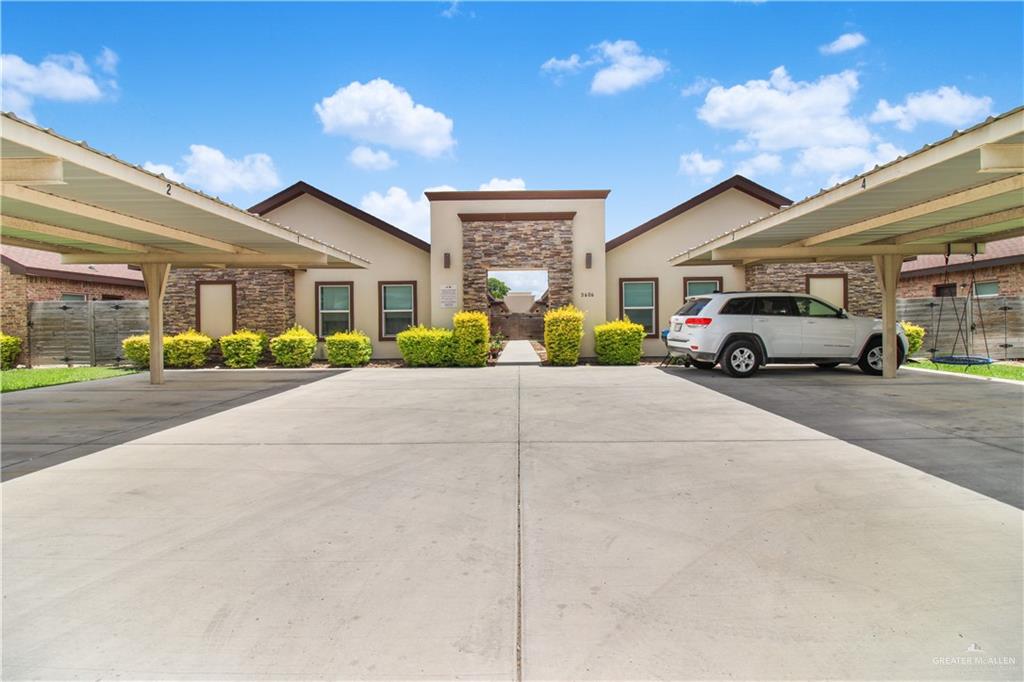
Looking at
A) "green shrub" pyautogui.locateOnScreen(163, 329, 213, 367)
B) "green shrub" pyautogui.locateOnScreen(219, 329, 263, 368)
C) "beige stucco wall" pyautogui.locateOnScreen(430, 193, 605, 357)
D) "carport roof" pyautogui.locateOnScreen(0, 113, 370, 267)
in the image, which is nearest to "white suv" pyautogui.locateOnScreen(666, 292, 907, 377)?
"beige stucco wall" pyautogui.locateOnScreen(430, 193, 605, 357)

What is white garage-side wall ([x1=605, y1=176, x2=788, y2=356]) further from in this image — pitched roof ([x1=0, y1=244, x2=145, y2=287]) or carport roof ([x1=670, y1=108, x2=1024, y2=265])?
pitched roof ([x1=0, y1=244, x2=145, y2=287])

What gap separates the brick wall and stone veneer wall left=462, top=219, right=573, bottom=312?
9662 mm

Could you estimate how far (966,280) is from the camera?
18750mm

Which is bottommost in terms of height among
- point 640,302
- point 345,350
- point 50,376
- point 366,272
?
point 50,376

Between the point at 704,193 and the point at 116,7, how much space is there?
1480cm

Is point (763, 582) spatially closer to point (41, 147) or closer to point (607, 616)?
point (607, 616)

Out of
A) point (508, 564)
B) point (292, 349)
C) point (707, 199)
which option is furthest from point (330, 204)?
point (508, 564)

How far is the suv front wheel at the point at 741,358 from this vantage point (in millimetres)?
11719

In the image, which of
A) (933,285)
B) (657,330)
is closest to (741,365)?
(657,330)

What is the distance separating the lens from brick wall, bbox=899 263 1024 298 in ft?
54.5

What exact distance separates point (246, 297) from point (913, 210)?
52.5 ft

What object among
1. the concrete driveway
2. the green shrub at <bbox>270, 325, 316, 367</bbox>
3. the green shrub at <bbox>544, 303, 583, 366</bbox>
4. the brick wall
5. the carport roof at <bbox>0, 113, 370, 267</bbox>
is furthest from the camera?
the brick wall

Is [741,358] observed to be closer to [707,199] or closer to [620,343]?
[620,343]

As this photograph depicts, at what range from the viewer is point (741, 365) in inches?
465
